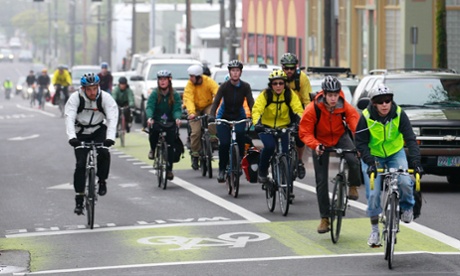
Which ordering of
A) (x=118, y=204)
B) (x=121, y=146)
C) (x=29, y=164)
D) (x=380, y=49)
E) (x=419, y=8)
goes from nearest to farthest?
(x=118, y=204)
(x=29, y=164)
(x=121, y=146)
(x=419, y=8)
(x=380, y=49)

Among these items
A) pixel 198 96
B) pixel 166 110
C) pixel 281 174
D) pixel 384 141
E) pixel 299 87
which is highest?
pixel 299 87

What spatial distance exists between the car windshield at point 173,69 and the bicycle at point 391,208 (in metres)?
25.7

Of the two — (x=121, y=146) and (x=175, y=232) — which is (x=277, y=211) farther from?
(x=121, y=146)

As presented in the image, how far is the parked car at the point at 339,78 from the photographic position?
26.8m

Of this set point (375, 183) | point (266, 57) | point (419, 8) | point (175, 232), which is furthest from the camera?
point (266, 57)

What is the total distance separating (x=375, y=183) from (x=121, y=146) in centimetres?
1835

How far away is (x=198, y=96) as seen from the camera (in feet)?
72.0

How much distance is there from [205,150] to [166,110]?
1.59 meters

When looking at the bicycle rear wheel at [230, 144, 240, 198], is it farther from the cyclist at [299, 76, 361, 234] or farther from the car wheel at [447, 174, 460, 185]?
the cyclist at [299, 76, 361, 234]

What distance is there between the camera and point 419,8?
42406 millimetres

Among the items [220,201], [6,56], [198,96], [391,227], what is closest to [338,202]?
[391,227]

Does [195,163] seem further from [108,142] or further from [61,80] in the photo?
[61,80]

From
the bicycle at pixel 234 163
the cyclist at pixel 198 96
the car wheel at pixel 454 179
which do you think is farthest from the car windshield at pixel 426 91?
the cyclist at pixel 198 96

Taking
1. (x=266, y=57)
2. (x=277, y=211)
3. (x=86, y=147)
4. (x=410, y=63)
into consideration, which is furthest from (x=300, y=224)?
(x=266, y=57)
